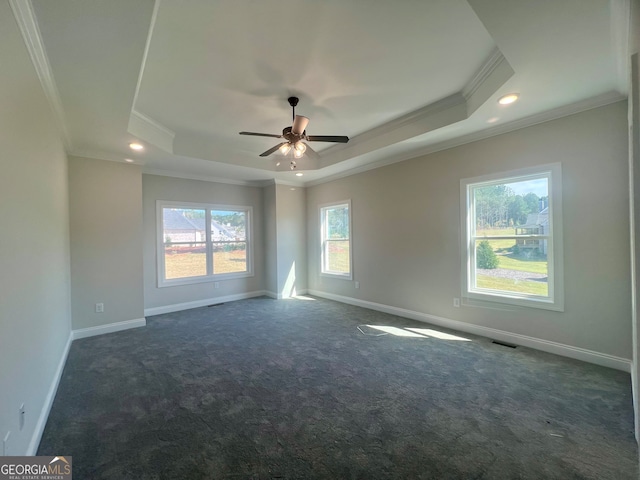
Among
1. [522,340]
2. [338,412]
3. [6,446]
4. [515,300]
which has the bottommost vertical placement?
[338,412]

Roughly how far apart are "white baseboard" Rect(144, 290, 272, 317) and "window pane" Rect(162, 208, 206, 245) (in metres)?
1.23

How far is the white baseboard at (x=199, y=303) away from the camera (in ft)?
16.4

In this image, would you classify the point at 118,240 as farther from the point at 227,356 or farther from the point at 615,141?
the point at 615,141

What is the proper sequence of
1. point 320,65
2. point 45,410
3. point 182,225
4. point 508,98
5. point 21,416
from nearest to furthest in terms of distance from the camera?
point 21,416
point 45,410
point 320,65
point 508,98
point 182,225

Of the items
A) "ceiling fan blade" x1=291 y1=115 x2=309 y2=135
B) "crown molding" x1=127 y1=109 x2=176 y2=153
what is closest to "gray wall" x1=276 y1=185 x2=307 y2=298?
"crown molding" x1=127 y1=109 x2=176 y2=153

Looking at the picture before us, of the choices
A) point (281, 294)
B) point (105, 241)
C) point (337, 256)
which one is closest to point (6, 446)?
point (105, 241)

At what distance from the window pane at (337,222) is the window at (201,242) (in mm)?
1881

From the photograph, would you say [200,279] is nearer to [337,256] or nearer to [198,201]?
[198,201]

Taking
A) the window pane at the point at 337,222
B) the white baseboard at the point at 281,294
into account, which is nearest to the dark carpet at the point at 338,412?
the white baseboard at the point at 281,294

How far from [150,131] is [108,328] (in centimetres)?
298

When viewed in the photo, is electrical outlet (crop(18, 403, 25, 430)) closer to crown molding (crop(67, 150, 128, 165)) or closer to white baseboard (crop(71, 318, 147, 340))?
white baseboard (crop(71, 318, 147, 340))

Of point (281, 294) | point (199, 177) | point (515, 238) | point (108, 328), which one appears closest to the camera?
point (515, 238)

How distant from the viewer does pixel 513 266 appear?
3.51 m

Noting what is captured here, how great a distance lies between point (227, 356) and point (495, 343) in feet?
11.0
